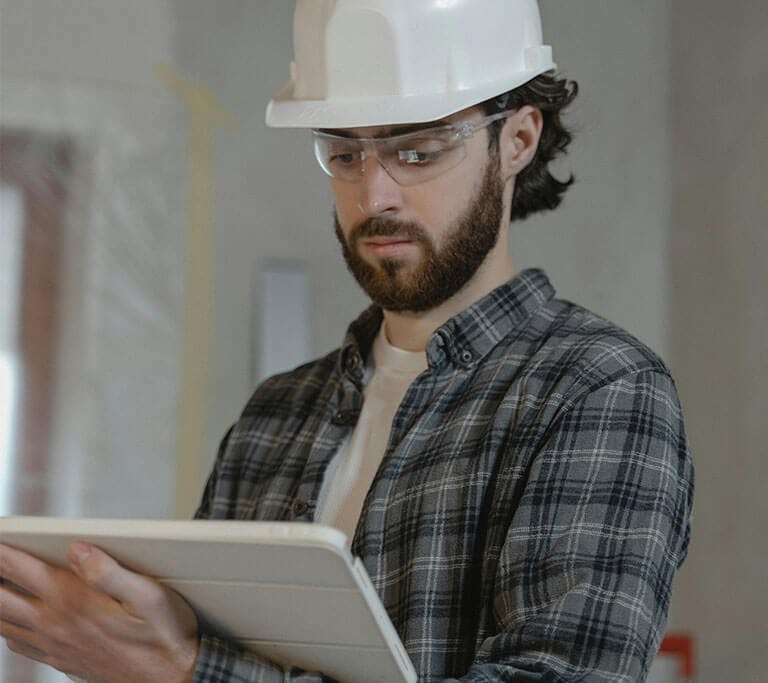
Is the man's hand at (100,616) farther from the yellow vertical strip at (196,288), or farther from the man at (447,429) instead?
the yellow vertical strip at (196,288)

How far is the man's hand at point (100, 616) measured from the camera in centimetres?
90

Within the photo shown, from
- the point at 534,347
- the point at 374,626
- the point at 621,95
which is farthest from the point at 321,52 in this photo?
the point at 621,95

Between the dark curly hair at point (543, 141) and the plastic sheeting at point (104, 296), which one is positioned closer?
the dark curly hair at point (543, 141)

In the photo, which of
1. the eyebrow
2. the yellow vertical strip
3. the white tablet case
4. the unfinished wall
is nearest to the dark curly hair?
the eyebrow

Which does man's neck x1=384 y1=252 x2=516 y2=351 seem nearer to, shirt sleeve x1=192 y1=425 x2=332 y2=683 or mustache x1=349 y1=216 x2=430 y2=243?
mustache x1=349 y1=216 x2=430 y2=243

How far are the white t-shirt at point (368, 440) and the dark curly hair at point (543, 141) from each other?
0.92 feet

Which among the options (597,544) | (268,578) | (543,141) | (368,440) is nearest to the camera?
(268,578)

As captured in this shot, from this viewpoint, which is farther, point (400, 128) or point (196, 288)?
point (196, 288)

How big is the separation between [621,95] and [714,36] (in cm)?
23

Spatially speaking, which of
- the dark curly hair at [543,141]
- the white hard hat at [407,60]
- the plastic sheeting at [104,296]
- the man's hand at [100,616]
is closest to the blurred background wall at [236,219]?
the plastic sheeting at [104,296]

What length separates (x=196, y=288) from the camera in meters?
2.28

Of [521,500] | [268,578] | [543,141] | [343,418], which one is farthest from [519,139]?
[268,578]

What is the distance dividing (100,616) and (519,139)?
79 centimetres

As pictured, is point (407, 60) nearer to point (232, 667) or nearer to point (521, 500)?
point (521, 500)
